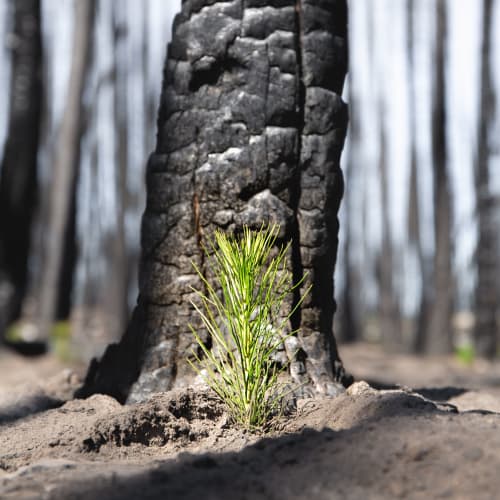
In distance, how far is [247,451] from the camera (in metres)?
2.18

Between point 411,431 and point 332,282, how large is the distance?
1241mm

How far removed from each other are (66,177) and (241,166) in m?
7.37

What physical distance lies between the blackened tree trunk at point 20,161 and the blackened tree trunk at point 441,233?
21.5 ft

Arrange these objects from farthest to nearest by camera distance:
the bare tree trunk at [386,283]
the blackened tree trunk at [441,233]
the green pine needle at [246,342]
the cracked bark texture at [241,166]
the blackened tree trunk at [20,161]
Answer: the bare tree trunk at [386,283] → the blackened tree trunk at [441,233] → the blackened tree trunk at [20,161] → the cracked bark texture at [241,166] → the green pine needle at [246,342]

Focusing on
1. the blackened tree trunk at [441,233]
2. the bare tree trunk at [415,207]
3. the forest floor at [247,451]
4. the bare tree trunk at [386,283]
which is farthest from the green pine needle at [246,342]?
the bare tree trunk at [386,283]

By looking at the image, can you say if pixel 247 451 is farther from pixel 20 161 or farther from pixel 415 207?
pixel 415 207

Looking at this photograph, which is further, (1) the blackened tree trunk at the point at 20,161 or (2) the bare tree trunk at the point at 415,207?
(2) the bare tree trunk at the point at 415,207

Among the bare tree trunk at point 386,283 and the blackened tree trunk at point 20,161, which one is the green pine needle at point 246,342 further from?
the bare tree trunk at point 386,283

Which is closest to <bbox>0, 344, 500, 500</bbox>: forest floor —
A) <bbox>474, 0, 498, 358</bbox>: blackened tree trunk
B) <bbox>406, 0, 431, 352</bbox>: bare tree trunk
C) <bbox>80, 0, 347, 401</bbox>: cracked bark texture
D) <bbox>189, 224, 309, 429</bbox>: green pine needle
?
<bbox>189, 224, 309, 429</bbox>: green pine needle

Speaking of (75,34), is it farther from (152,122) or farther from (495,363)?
(152,122)

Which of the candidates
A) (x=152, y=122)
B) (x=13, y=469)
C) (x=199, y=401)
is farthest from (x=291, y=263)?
(x=152, y=122)

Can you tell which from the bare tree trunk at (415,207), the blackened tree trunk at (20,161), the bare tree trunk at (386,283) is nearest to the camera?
the blackened tree trunk at (20,161)

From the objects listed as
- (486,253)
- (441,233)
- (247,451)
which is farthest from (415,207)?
(247,451)

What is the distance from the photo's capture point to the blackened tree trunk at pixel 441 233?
10.5 m
